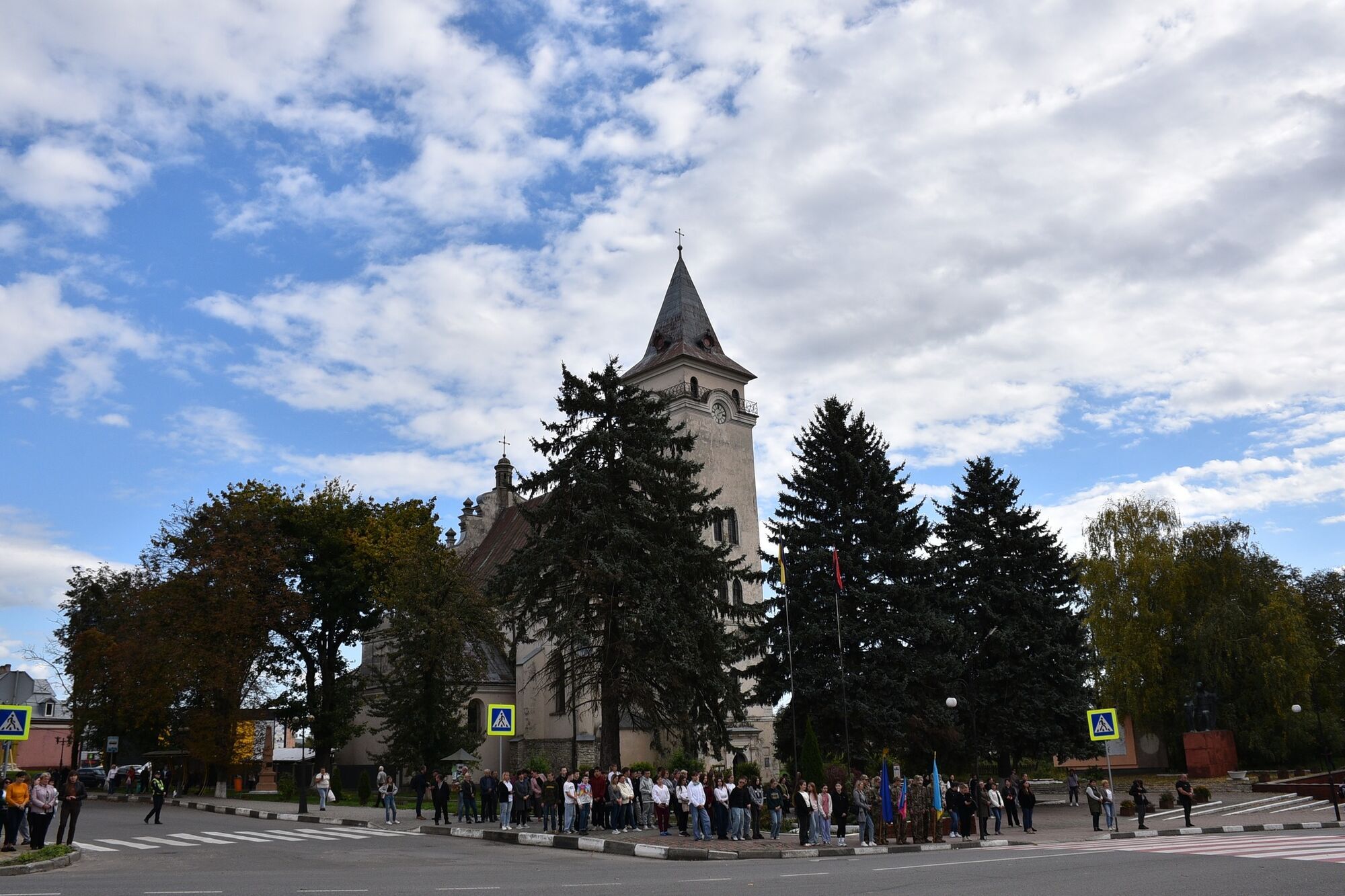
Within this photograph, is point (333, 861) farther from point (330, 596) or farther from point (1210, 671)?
point (1210, 671)

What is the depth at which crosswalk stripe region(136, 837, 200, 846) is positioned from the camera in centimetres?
2052

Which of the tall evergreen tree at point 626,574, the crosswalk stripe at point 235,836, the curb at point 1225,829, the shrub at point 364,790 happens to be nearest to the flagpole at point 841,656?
the tall evergreen tree at point 626,574

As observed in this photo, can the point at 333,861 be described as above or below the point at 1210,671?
below

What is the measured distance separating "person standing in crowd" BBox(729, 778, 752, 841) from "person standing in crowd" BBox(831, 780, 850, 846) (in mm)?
2201

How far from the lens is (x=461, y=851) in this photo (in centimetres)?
1952

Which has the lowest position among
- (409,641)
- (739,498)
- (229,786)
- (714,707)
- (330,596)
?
(229,786)

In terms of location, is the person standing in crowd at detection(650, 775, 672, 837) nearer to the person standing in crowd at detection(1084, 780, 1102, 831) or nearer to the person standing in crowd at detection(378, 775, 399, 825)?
the person standing in crowd at detection(378, 775, 399, 825)

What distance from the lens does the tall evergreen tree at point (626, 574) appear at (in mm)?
29625

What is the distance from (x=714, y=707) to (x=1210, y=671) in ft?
78.8

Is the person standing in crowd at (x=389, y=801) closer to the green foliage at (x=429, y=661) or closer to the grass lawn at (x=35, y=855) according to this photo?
the green foliage at (x=429, y=661)

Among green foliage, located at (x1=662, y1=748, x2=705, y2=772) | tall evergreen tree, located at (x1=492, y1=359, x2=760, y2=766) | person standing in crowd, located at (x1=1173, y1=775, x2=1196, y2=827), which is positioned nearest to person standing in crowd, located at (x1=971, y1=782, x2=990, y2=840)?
person standing in crowd, located at (x1=1173, y1=775, x2=1196, y2=827)

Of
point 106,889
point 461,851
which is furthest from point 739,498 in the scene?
point 106,889

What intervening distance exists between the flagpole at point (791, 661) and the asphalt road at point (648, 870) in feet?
37.5

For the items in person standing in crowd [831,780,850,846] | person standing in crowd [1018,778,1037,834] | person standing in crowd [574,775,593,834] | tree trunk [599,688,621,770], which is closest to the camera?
person standing in crowd [831,780,850,846]
